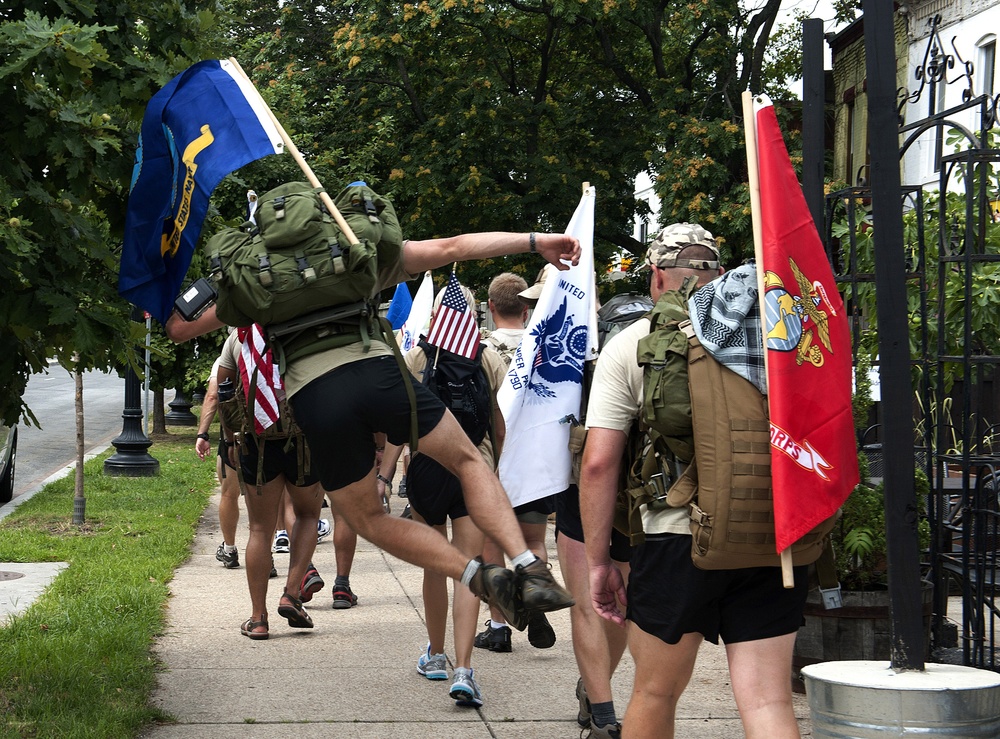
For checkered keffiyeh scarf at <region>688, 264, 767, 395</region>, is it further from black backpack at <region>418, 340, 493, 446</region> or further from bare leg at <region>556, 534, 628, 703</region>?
black backpack at <region>418, 340, 493, 446</region>

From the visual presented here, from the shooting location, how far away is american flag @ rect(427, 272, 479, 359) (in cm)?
643

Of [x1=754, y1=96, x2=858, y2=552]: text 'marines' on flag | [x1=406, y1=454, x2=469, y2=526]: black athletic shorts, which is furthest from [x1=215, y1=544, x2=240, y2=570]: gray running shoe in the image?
[x1=754, y1=96, x2=858, y2=552]: text 'marines' on flag

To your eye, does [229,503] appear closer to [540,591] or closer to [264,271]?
[264,271]

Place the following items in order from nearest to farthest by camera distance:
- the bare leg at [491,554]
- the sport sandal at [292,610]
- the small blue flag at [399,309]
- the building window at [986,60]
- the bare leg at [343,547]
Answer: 1. the bare leg at [491,554]
2. the sport sandal at [292,610]
3. the bare leg at [343,547]
4. the small blue flag at [399,309]
5. the building window at [986,60]

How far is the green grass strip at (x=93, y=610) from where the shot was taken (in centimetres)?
558

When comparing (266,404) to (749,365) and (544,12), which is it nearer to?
(749,365)

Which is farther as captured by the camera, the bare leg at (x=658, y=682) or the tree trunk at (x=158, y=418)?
the tree trunk at (x=158, y=418)

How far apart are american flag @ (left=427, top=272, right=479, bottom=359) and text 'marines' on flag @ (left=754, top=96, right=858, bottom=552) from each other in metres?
2.69

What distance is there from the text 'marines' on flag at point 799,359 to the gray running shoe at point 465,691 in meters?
2.71

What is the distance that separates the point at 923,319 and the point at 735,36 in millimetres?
16396

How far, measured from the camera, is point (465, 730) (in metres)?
5.77

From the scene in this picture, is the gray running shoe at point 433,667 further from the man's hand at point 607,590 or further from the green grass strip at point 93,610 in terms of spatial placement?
the man's hand at point 607,590

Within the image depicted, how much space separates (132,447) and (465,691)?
38.1 feet

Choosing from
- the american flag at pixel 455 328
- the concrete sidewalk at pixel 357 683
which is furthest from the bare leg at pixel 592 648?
the american flag at pixel 455 328
